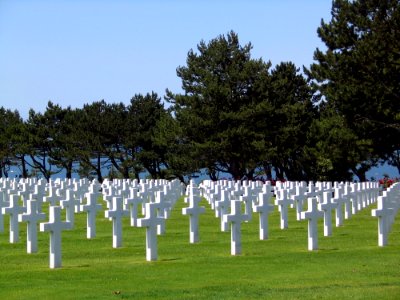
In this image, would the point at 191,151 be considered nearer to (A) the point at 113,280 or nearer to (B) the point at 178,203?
(B) the point at 178,203

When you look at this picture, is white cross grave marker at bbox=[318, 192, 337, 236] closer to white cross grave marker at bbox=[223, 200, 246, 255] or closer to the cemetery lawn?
the cemetery lawn

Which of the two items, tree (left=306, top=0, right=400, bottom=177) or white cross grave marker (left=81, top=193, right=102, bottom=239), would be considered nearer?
white cross grave marker (left=81, top=193, right=102, bottom=239)

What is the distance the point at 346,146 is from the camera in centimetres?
4822

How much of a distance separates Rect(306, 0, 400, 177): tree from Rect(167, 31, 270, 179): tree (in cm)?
568

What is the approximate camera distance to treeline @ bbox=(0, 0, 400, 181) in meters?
45.6

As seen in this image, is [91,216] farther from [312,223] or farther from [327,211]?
[312,223]

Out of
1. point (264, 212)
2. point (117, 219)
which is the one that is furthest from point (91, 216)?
point (264, 212)

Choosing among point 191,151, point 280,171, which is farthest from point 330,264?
point 280,171

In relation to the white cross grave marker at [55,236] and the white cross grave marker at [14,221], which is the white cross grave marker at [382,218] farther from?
the white cross grave marker at [14,221]

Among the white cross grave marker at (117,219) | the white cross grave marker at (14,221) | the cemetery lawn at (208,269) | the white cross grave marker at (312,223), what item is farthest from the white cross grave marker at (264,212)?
the white cross grave marker at (14,221)

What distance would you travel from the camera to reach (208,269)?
13.3 meters

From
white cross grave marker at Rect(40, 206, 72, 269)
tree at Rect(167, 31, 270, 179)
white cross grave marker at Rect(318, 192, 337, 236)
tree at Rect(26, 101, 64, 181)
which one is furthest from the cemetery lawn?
tree at Rect(26, 101, 64, 181)

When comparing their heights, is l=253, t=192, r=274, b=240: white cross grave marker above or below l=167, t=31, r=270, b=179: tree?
below

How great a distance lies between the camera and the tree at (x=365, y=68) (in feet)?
140
